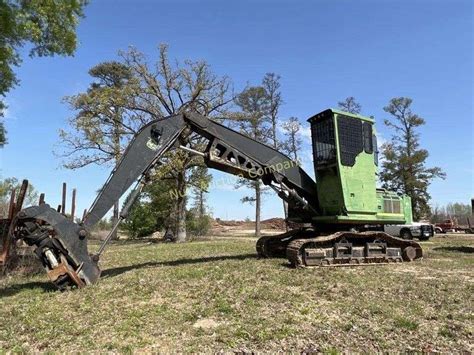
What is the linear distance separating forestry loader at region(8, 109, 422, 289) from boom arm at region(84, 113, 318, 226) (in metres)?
0.02

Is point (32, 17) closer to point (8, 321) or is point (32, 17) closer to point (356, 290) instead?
point (8, 321)

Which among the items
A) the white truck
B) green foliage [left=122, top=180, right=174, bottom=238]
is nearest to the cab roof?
the white truck

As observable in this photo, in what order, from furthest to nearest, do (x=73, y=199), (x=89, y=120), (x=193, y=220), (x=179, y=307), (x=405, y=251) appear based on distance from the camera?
(x=193, y=220)
(x=89, y=120)
(x=73, y=199)
(x=405, y=251)
(x=179, y=307)

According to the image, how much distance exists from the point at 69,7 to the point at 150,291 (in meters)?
9.11

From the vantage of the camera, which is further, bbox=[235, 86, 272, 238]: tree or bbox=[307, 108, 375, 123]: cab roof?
bbox=[235, 86, 272, 238]: tree

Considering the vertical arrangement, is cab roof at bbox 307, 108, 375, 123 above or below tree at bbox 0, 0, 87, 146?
below

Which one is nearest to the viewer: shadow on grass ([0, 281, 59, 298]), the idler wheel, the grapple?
the grapple

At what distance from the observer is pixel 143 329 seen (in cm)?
539

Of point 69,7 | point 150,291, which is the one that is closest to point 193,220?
point 69,7

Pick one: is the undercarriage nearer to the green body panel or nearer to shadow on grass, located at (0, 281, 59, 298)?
the green body panel

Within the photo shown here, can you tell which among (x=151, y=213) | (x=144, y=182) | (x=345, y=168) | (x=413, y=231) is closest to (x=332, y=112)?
(x=345, y=168)

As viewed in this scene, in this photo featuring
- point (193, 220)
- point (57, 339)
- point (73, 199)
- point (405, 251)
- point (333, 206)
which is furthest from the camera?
point (193, 220)

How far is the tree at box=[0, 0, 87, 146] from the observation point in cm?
1096

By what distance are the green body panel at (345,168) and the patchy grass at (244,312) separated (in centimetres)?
199
